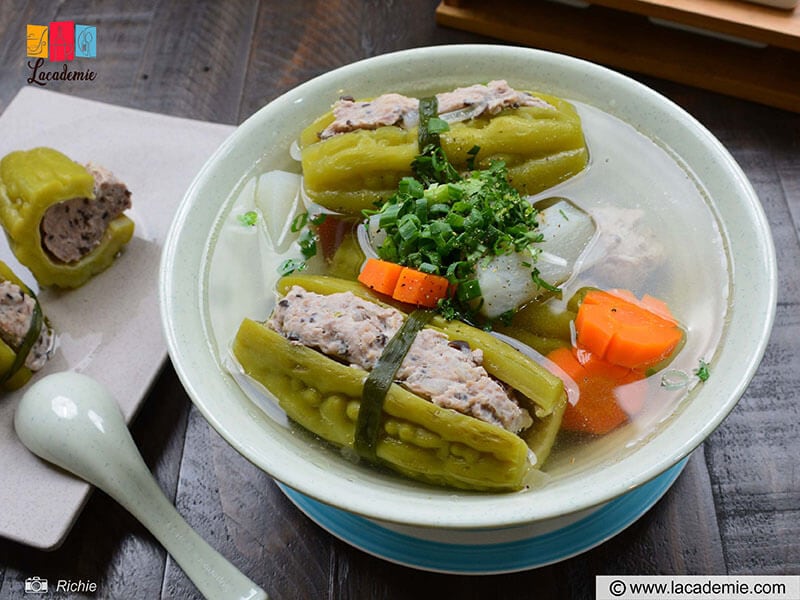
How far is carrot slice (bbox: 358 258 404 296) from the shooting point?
1.73 m

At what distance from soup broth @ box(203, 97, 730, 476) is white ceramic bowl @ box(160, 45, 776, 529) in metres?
0.02

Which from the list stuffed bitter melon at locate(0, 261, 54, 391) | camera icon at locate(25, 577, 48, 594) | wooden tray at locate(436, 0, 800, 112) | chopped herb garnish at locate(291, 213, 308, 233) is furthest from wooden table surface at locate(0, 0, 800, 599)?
chopped herb garnish at locate(291, 213, 308, 233)

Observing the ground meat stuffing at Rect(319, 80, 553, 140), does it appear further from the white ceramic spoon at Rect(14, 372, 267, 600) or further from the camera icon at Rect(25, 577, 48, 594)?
the camera icon at Rect(25, 577, 48, 594)

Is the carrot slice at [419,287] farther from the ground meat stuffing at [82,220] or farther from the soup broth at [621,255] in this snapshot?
the ground meat stuffing at [82,220]

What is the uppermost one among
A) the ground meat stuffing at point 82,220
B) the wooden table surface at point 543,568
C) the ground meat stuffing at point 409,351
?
the ground meat stuffing at point 409,351

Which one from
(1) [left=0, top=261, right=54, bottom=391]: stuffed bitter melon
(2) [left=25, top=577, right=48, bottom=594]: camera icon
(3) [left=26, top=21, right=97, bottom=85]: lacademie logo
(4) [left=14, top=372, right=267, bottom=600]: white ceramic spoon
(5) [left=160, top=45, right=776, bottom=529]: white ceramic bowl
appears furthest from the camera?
(3) [left=26, top=21, right=97, bottom=85]: lacademie logo

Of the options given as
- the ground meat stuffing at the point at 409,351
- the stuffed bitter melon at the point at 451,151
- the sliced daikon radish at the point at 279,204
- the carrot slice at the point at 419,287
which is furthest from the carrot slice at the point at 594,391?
the sliced daikon radish at the point at 279,204

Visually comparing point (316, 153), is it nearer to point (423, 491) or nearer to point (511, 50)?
point (511, 50)

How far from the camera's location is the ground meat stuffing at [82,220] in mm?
2371

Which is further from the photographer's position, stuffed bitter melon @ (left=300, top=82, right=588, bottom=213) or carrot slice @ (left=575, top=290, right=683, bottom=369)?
stuffed bitter melon @ (left=300, top=82, right=588, bottom=213)

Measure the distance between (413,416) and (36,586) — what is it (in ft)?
3.53

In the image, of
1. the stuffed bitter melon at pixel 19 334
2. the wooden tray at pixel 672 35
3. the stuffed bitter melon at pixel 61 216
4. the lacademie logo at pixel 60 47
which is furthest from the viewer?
the lacademie logo at pixel 60 47

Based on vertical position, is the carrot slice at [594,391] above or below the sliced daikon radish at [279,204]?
below

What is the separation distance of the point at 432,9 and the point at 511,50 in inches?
46.6
